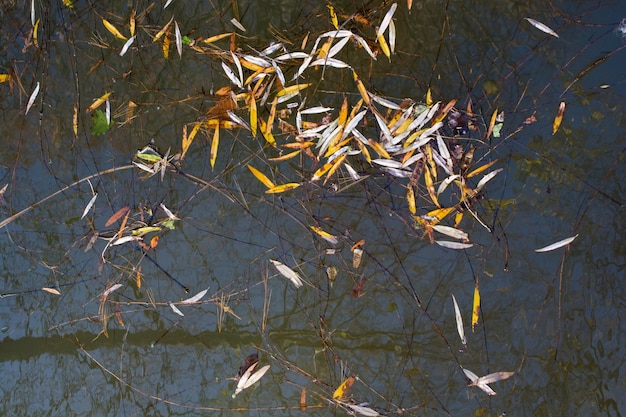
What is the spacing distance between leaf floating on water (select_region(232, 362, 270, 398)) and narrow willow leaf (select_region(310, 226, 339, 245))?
396 mm

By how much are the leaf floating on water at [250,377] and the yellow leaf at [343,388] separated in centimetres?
20

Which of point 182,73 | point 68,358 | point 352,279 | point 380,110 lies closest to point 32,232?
point 68,358

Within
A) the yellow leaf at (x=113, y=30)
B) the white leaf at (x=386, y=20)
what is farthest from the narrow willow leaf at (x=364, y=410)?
the yellow leaf at (x=113, y=30)

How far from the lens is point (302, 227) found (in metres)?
1.58

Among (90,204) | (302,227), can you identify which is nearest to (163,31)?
(90,204)

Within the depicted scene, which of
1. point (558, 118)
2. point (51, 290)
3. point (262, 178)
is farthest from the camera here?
point (51, 290)

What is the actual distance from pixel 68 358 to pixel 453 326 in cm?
112

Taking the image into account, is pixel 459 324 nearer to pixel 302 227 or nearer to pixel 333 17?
pixel 302 227

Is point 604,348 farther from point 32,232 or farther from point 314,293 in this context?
point 32,232

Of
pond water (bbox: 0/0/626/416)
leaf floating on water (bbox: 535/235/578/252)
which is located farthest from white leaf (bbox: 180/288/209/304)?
leaf floating on water (bbox: 535/235/578/252)

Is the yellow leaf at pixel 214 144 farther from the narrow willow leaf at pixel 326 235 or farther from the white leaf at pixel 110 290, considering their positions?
the white leaf at pixel 110 290

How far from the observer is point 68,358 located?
170 centimetres

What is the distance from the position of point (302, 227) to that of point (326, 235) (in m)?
0.07

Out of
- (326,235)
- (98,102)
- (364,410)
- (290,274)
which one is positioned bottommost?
(364,410)
